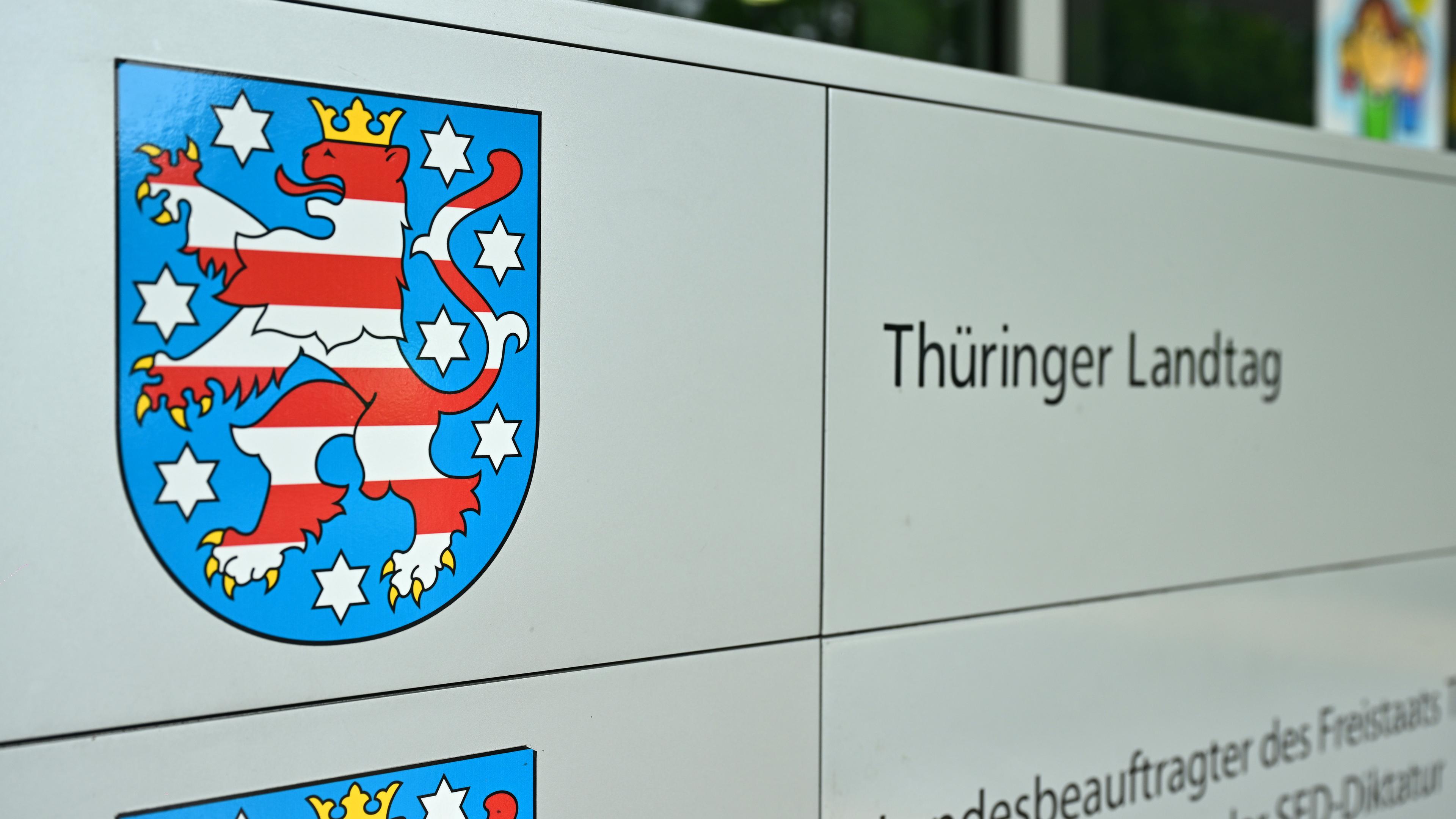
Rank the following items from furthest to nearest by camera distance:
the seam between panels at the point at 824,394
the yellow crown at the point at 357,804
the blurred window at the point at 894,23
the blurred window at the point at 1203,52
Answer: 1. the blurred window at the point at 1203,52
2. the blurred window at the point at 894,23
3. the seam between panels at the point at 824,394
4. the yellow crown at the point at 357,804

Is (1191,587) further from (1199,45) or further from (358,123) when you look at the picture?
(358,123)

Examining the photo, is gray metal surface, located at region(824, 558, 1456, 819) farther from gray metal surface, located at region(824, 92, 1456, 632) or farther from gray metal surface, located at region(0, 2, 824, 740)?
gray metal surface, located at region(0, 2, 824, 740)

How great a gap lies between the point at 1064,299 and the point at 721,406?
57 cm

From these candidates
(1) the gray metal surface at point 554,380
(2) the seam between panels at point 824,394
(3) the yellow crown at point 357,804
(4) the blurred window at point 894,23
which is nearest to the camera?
(1) the gray metal surface at point 554,380

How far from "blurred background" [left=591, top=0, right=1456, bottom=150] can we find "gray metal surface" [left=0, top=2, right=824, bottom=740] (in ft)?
1.48

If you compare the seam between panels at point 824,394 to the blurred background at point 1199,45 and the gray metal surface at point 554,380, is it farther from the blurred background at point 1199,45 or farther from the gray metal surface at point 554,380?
the blurred background at point 1199,45

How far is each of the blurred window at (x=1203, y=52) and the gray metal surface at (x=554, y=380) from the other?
911 millimetres

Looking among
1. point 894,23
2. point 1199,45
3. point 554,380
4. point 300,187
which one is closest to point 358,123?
point 300,187

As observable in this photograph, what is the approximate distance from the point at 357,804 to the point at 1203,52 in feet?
6.75

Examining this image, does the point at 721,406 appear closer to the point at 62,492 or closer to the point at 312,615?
the point at 312,615

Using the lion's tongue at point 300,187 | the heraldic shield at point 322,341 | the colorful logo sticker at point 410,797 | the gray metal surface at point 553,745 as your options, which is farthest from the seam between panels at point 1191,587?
the lion's tongue at point 300,187

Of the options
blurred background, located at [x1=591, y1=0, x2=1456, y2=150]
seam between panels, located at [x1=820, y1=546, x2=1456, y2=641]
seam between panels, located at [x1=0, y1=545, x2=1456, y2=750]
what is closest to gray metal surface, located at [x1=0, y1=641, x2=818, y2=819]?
seam between panels, located at [x1=0, y1=545, x2=1456, y2=750]

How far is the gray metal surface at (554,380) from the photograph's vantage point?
3.24 ft

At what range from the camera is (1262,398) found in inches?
70.7
